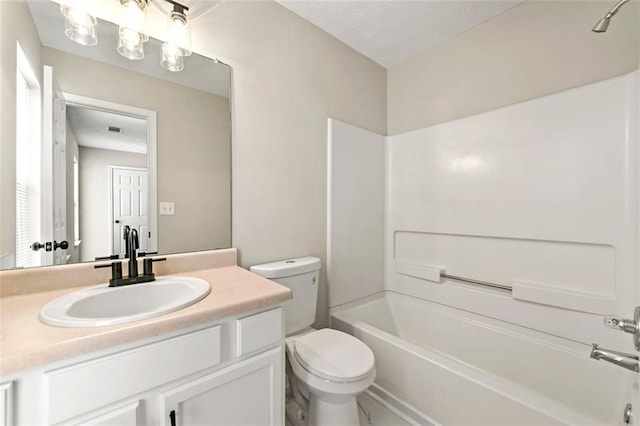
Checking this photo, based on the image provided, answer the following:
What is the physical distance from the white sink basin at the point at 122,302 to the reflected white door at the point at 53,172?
254 mm

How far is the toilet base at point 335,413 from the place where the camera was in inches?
50.1

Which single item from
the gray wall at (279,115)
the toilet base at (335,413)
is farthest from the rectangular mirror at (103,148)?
the toilet base at (335,413)

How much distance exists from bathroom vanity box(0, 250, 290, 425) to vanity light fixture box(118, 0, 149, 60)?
1.05 metres

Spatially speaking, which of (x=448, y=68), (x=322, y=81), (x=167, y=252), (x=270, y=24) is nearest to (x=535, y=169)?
(x=448, y=68)

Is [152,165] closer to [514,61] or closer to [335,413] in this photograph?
[335,413]

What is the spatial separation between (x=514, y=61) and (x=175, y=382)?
2.42 meters

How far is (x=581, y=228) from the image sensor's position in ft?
4.69

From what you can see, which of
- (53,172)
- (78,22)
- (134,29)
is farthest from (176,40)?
(53,172)

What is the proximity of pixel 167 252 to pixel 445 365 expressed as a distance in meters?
1.50

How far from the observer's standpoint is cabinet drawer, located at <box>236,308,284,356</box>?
894 millimetres

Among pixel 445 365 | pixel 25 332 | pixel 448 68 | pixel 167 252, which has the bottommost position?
pixel 445 365

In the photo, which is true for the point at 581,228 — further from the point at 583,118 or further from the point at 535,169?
the point at 583,118

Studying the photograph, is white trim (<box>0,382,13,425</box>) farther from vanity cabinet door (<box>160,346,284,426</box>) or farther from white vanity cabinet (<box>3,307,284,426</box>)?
vanity cabinet door (<box>160,346,284,426</box>)

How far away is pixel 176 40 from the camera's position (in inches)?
49.5
